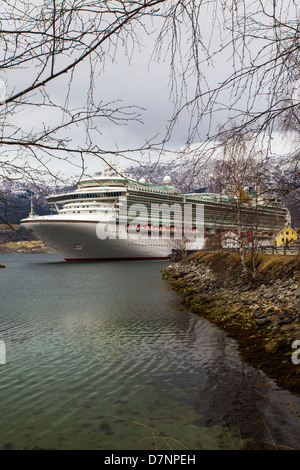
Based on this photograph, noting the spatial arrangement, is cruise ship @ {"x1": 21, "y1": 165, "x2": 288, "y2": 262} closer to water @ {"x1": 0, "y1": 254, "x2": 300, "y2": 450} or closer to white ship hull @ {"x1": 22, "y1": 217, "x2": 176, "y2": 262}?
white ship hull @ {"x1": 22, "y1": 217, "x2": 176, "y2": 262}

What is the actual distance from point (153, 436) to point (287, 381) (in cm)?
298

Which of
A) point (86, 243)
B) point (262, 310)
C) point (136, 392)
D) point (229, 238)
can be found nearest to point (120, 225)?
point (86, 243)

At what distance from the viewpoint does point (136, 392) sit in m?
6.30

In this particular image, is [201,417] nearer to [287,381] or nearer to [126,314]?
[287,381]

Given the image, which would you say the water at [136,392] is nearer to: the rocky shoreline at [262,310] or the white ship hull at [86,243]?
Result: the rocky shoreline at [262,310]

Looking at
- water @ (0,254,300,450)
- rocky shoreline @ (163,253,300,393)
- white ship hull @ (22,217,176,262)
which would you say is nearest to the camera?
water @ (0,254,300,450)

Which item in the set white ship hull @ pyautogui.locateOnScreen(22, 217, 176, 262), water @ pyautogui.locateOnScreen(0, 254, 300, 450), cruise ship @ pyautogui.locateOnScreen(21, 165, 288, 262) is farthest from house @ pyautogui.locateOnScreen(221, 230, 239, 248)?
white ship hull @ pyautogui.locateOnScreen(22, 217, 176, 262)

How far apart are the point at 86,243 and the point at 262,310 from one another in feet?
141

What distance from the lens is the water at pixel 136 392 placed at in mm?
4809

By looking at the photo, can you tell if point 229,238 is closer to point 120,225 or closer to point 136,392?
A: point 136,392

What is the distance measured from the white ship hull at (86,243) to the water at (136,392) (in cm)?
3808

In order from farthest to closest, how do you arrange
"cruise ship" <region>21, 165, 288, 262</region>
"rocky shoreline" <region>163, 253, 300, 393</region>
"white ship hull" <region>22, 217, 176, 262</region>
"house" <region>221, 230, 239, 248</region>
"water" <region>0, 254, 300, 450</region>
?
"cruise ship" <region>21, 165, 288, 262</region>, "white ship hull" <region>22, 217, 176, 262</region>, "house" <region>221, 230, 239, 248</region>, "rocky shoreline" <region>163, 253, 300, 393</region>, "water" <region>0, 254, 300, 450</region>

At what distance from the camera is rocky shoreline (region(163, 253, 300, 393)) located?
738 centimetres

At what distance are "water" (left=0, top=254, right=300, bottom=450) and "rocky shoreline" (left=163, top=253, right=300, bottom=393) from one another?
1.47ft
